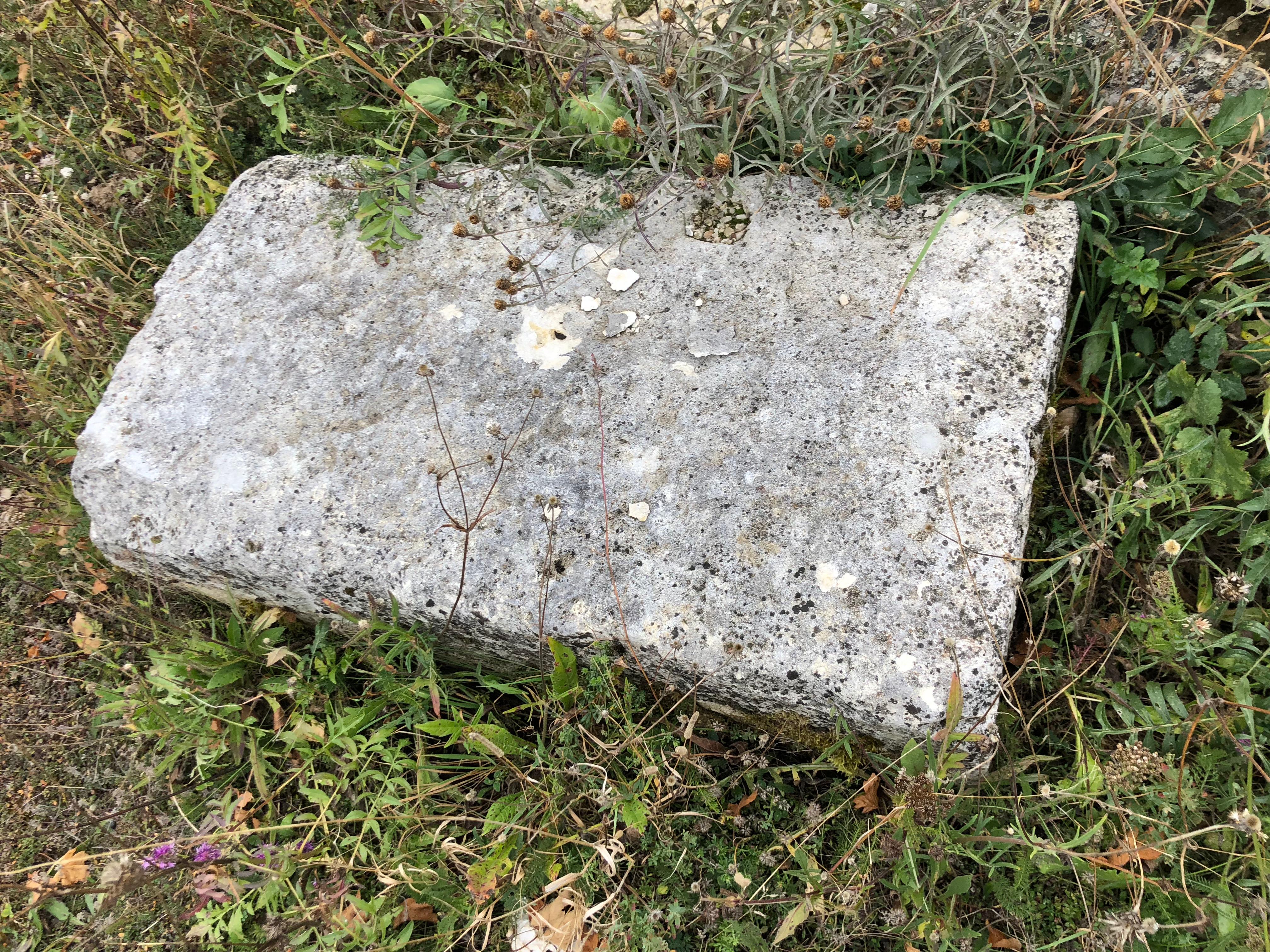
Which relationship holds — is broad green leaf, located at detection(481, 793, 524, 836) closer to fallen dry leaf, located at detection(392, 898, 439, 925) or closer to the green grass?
the green grass

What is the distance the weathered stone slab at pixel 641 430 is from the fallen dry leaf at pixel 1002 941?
56cm

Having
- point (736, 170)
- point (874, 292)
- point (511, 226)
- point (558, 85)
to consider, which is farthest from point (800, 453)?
point (558, 85)

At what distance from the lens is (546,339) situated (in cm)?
227

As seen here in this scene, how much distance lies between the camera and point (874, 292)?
2.16 meters

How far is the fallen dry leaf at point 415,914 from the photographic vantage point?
2.04 meters

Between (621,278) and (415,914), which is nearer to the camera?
(415,914)

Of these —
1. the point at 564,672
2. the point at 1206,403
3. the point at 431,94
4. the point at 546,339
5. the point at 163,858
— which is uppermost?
the point at 431,94

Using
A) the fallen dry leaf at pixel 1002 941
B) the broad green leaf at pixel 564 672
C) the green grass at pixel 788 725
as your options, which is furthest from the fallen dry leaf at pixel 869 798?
the broad green leaf at pixel 564 672

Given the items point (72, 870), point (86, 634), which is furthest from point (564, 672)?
point (86, 634)

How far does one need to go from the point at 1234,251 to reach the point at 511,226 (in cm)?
217

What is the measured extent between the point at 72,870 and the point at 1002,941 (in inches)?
107

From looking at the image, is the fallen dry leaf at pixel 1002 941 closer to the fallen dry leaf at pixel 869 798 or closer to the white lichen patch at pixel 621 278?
the fallen dry leaf at pixel 869 798

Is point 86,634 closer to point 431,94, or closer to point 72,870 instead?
point 72,870

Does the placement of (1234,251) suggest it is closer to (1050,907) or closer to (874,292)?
(874,292)
